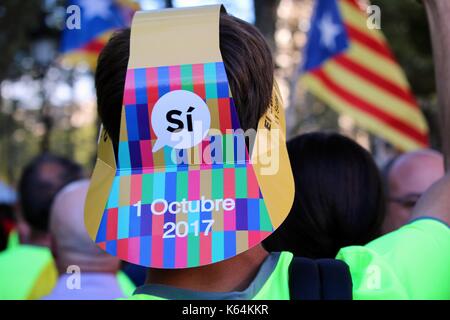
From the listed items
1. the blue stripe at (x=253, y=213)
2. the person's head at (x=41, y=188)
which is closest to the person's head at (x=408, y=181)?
the person's head at (x=41, y=188)

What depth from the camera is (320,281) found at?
148 cm

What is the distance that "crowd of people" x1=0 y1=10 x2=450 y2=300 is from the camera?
1.53 m

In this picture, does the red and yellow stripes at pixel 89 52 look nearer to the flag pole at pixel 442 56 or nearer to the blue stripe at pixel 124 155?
the flag pole at pixel 442 56

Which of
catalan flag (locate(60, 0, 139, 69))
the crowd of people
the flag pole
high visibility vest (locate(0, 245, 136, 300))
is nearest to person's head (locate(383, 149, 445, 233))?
the crowd of people

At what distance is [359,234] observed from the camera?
7.60 ft

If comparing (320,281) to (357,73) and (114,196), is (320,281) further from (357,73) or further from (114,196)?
(357,73)

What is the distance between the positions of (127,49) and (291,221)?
36.2 inches

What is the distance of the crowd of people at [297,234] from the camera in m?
1.53

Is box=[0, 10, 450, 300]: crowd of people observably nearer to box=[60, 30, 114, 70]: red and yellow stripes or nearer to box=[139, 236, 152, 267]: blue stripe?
box=[139, 236, 152, 267]: blue stripe

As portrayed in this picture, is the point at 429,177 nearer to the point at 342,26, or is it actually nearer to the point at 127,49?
the point at 127,49

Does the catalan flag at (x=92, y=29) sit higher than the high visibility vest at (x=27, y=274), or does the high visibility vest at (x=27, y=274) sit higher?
the catalan flag at (x=92, y=29)

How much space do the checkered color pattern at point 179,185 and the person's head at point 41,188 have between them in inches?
113

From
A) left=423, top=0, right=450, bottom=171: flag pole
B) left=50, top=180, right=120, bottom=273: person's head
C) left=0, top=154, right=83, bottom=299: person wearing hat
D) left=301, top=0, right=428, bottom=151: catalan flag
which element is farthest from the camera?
left=301, top=0, right=428, bottom=151: catalan flag
